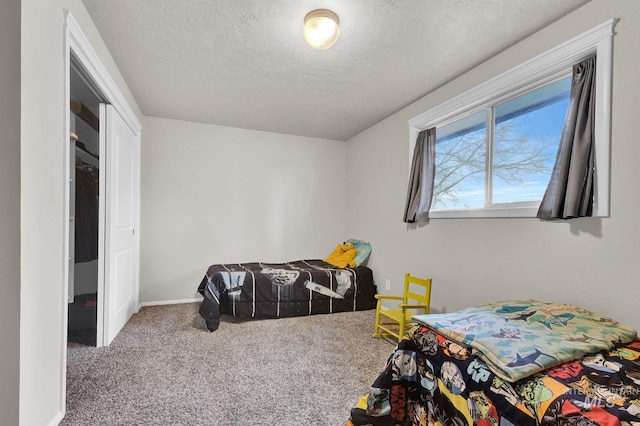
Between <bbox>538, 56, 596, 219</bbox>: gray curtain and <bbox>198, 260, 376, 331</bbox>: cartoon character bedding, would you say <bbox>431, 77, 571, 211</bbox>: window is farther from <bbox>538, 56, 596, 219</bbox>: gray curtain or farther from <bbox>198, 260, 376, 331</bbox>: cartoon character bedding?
<bbox>198, 260, 376, 331</bbox>: cartoon character bedding

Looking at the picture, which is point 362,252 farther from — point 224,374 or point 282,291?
point 224,374

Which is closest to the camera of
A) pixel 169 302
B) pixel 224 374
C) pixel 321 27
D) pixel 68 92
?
pixel 68 92

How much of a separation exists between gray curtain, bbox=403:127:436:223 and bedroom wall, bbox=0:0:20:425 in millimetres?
3002

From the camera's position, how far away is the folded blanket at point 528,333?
1188mm

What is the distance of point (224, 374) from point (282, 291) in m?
1.41

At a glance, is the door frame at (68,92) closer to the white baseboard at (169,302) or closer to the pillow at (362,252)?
the white baseboard at (169,302)

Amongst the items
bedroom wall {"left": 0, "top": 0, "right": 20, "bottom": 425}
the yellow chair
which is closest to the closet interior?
bedroom wall {"left": 0, "top": 0, "right": 20, "bottom": 425}

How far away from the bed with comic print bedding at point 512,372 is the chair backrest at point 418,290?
0.92 metres

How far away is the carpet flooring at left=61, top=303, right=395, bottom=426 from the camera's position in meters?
1.72

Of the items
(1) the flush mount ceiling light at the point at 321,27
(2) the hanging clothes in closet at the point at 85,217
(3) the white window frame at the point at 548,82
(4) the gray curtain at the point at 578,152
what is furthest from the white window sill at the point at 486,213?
(2) the hanging clothes in closet at the point at 85,217

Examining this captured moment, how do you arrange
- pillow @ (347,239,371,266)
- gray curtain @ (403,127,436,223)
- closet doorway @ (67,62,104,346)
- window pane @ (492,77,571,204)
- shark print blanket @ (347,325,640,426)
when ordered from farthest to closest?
1. pillow @ (347,239,371,266)
2. gray curtain @ (403,127,436,223)
3. closet doorway @ (67,62,104,346)
4. window pane @ (492,77,571,204)
5. shark print blanket @ (347,325,640,426)

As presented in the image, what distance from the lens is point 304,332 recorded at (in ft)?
9.97

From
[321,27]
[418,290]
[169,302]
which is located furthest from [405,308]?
[169,302]

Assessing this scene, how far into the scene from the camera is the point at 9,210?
1.27 meters
